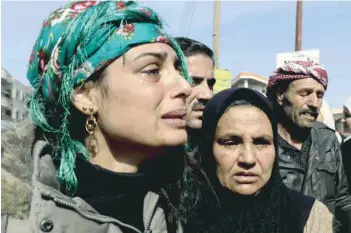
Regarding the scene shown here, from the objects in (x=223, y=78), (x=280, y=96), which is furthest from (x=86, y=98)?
(x=223, y=78)

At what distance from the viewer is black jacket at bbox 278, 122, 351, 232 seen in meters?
3.67

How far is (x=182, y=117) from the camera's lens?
1852 mm

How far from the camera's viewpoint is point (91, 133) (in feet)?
6.15

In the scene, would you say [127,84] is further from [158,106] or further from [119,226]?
[119,226]

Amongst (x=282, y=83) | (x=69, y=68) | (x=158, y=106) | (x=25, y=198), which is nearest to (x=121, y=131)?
(x=158, y=106)

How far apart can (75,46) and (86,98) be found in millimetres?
216

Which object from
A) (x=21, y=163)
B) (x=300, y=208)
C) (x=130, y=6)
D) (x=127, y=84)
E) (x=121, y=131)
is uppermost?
(x=130, y=6)

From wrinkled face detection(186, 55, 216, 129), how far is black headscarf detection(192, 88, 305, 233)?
0.28m

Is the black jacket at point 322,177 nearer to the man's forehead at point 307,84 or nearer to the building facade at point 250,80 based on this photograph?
the man's forehead at point 307,84

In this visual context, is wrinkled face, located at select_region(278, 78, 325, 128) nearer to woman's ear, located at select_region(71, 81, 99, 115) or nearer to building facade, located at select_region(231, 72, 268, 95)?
woman's ear, located at select_region(71, 81, 99, 115)

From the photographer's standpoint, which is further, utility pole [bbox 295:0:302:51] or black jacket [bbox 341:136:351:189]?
utility pole [bbox 295:0:302:51]

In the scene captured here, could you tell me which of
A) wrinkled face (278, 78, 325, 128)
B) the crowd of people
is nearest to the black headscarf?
the crowd of people

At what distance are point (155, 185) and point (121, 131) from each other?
0.36 metres

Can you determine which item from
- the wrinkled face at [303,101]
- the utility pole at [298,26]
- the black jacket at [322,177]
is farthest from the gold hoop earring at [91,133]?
the utility pole at [298,26]
